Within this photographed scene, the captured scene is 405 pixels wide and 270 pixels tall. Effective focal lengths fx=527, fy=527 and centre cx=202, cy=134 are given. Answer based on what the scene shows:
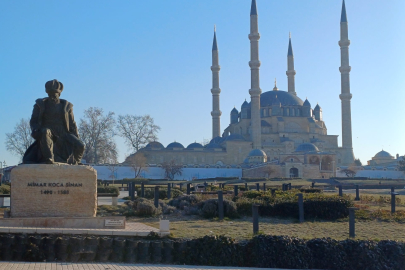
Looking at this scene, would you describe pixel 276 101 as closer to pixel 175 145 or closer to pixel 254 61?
pixel 254 61

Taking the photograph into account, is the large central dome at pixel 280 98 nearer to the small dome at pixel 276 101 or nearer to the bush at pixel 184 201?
the small dome at pixel 276 101

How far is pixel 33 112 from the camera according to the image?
8.51 metres

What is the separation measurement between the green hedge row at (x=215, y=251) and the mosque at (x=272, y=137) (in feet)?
151

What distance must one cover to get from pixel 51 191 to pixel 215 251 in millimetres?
2676

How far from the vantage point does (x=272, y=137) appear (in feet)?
234

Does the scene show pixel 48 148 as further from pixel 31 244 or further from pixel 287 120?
pixel 287 120

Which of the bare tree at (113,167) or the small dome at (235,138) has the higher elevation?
the small dome at (235,138)

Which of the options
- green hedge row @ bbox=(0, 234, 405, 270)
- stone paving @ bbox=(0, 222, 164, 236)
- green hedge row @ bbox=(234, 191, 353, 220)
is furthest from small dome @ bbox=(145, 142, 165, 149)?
green hedge row @ bbox=(0, 234, 405, 270)

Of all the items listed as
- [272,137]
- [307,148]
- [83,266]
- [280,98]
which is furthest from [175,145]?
[83,266]

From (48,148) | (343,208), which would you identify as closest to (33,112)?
(48,148)

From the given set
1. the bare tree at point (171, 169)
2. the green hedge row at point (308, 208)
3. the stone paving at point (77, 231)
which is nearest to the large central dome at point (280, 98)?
the bare tree at point (171, 169)

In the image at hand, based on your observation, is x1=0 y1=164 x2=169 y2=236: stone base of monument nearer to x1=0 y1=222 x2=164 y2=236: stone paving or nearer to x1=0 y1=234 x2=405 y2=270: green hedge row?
x1=0 y1=222 x2=164 y2=236: stone paving

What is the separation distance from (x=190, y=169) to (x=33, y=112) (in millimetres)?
46434

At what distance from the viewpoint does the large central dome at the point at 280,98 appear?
75.1m
